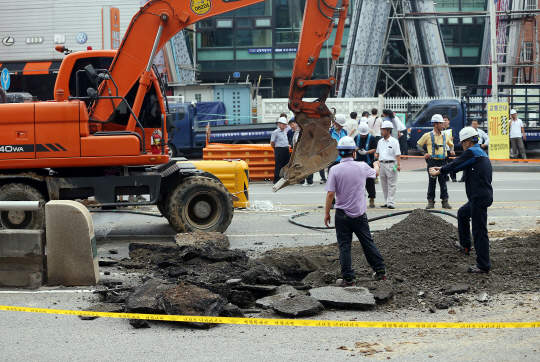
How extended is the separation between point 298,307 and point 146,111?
5586mm

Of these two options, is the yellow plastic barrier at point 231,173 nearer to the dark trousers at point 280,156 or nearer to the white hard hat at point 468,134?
the dark trousers at point 280,156

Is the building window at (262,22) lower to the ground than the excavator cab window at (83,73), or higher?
higher

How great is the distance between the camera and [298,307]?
21.0ft

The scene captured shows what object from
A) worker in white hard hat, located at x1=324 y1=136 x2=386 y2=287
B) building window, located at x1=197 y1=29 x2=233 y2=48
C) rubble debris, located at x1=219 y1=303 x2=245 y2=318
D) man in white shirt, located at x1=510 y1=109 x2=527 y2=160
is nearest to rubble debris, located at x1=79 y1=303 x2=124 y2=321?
rubble debris, located at x1=219 y1=303 x2=245 y2=318

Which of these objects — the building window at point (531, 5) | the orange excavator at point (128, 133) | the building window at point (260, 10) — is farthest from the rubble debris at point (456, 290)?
the building window at point (260, 10)

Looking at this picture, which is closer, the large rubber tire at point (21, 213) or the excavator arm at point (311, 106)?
the large rubber tire at point (21, 213)

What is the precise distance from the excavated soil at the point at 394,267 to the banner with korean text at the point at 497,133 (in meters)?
14.0

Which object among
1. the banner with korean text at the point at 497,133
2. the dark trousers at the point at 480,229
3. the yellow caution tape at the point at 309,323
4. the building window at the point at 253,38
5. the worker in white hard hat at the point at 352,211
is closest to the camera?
the yellow caution tape at the point at 309,323

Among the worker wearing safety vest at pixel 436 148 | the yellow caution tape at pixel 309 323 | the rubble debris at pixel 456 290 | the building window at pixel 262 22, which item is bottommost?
the yellow caution tape at pixel 309 323

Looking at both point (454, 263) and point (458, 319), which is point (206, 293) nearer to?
point (458, 319)

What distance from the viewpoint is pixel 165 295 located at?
21.0 feet

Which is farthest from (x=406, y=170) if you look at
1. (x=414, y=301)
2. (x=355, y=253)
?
(x=414, y=301)

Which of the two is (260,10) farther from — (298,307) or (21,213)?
(298,307)

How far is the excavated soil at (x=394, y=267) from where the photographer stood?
7.04m
